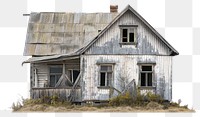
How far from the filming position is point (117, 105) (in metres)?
48.6

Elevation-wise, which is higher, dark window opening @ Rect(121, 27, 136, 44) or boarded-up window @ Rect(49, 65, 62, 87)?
dark window opening @ Rect(121, 27, 136, 44)

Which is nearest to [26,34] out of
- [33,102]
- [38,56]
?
[38,56]

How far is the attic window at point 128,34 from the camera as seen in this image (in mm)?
49531

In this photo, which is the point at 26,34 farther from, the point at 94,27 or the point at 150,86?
the point at 150,86

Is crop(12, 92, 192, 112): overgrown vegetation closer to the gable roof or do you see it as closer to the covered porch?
the covered porch

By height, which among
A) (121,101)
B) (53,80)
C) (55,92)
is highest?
(53,80)

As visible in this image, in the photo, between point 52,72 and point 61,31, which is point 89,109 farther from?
point 61,31

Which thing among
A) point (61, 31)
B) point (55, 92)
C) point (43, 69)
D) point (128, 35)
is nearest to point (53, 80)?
point (43, 69)

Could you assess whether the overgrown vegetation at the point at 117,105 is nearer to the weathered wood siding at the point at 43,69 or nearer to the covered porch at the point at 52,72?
the covered porch at the point at 52,72

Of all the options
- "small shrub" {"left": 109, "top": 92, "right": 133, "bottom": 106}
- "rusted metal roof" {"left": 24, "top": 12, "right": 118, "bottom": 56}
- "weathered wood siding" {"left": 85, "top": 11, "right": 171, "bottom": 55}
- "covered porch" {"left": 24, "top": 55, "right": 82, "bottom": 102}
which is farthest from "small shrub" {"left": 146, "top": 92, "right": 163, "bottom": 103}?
"rusted metal roof" {"left": 24, "top": 12, "right": 118, "bottom": 56}

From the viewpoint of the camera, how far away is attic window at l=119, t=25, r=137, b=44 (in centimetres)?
4953

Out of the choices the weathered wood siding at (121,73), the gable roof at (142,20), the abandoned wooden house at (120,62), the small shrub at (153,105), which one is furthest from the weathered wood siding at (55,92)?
the small shrub at (153,105)

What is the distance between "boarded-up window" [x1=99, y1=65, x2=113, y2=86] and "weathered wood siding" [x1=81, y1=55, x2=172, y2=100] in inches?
10.9

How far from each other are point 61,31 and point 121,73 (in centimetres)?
642
